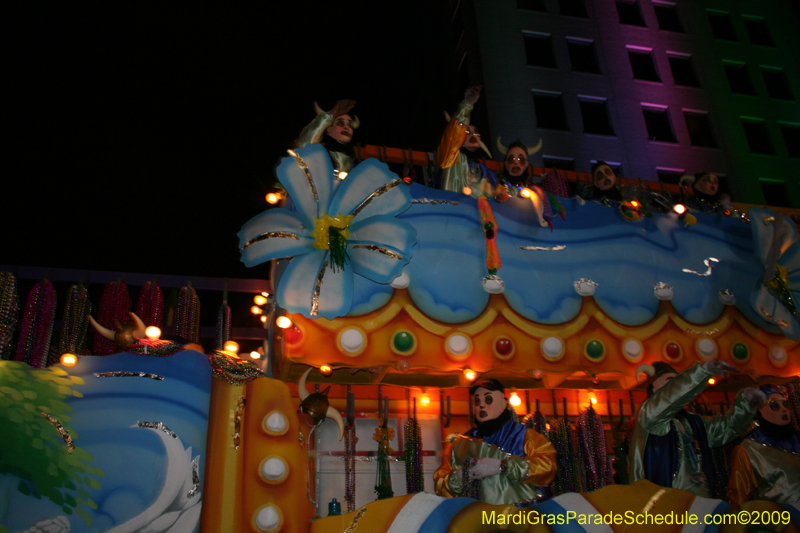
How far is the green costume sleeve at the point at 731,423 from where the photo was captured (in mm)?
3900

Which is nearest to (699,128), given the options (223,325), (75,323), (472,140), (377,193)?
(472,140)

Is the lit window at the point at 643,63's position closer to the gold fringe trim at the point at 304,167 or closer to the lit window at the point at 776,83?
the lit window at the point at 776,83

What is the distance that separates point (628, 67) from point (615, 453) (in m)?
11.6

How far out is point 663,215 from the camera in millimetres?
5234

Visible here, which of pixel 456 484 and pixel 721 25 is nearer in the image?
pixel 456 484

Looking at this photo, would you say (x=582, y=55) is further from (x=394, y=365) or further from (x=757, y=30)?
(x=394, y=365)

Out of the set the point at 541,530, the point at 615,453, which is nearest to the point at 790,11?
the point at 615,453

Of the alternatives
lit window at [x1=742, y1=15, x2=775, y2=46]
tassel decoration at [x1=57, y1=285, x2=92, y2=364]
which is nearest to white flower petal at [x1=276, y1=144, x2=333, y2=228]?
tassel decoration at [x1=57, y1=285, x2=92, y2=364]

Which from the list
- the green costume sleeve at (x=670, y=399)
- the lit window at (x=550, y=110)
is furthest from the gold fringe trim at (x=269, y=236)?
the lit window at (x=550, y=110)

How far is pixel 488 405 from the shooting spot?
12.4ft

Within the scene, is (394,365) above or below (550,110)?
below

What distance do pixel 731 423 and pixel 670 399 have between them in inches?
28.2

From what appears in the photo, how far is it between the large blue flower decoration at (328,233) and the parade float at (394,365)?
14mm

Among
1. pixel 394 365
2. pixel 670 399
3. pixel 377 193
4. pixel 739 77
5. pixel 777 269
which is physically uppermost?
pixel 739 77
